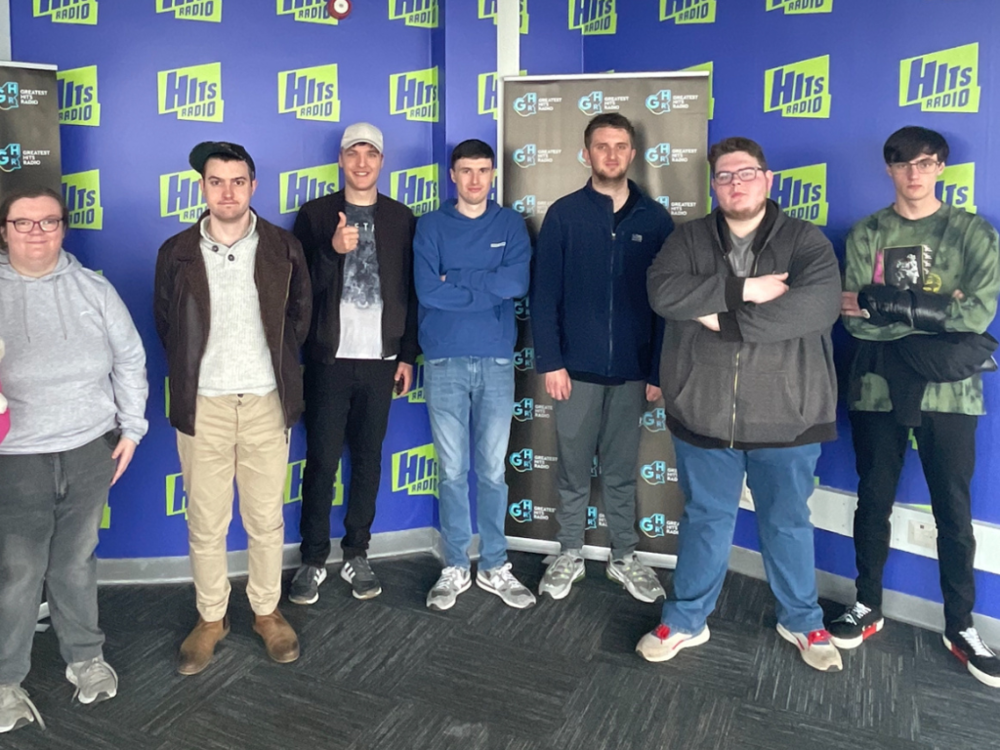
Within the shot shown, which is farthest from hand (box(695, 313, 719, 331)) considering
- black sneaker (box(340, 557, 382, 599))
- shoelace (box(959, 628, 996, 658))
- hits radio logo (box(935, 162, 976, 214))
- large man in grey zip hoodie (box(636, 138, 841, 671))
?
black sneaker (box(340, 557, 382, 599))

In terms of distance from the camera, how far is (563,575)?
3154 millimetres

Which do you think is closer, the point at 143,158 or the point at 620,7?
the point at 143,158

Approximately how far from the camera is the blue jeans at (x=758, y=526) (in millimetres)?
2498

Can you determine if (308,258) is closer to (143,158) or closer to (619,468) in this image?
(143,158)

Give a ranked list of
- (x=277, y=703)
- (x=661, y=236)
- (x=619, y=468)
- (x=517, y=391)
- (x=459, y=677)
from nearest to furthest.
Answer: (x=277, y=703) < (x=459, y=677) < (x=661, y=236) < (x=619, y=468) < (x=517, y=391)

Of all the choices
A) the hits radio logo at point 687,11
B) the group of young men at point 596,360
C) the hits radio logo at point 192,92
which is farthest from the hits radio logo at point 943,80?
the hits radio logo at point 192,92

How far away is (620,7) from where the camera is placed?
138 inches

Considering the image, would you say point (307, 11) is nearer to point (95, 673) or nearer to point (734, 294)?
point (734, 294)

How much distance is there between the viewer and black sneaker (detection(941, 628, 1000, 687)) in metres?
2.49

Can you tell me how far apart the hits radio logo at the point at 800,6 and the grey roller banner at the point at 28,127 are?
279cm

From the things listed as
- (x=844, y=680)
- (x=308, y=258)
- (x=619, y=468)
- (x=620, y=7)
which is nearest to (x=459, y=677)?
(x=619, y=468)

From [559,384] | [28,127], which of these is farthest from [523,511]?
[28,127]

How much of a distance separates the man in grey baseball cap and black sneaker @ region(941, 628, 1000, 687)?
213 centimetres

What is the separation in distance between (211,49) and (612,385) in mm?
2129
